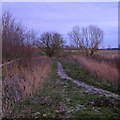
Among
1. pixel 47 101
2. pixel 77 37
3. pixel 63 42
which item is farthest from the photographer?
pixel 63 42

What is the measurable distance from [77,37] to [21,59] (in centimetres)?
1824

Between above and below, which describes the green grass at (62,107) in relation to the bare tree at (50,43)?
below

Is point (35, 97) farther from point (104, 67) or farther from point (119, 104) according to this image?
point (104, 67)

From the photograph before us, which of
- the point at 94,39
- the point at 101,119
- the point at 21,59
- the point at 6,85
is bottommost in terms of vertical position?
the point at 101,119

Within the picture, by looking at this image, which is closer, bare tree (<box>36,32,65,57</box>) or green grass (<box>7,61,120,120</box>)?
green grass (<box>7,61,120,120</box>)

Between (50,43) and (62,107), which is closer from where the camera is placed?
(62,107)

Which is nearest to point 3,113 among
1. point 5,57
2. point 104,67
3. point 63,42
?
point 5,57

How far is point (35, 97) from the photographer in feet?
17.4

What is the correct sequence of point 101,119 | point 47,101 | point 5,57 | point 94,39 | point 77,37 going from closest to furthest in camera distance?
point 101,119
point 47,101
point 5,57
point 94,39
point 77,37

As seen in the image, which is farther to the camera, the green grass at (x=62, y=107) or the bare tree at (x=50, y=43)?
the bare tree at (x=50, y=43)

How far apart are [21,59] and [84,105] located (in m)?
5.47

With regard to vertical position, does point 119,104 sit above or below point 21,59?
below

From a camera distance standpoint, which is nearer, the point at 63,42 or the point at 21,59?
the point at 21,59

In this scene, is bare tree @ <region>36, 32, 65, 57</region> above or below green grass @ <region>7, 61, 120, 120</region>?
above
